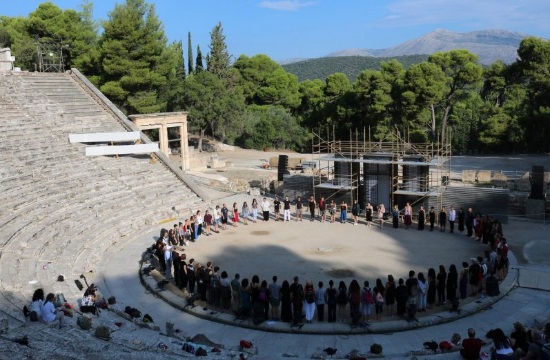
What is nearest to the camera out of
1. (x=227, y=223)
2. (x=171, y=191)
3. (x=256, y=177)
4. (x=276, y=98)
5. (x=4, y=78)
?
(x=227, y=223)

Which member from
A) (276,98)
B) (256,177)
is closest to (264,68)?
(276,98)

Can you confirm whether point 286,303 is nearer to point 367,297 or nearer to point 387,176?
point 367,297

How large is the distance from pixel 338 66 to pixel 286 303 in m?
126

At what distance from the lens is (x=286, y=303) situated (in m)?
12.5

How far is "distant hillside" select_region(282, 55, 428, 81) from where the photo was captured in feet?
416

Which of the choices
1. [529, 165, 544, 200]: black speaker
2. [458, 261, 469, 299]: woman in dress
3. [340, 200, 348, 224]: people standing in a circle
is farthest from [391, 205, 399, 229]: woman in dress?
[458, 261, 469, 299]: woman in dress

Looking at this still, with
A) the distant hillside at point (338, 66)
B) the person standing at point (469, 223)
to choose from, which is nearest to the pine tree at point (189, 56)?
the person standing at point (469, 223)

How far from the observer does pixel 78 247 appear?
57.2 feet

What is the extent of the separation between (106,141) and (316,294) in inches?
763

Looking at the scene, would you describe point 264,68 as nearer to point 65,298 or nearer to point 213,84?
point 213,84

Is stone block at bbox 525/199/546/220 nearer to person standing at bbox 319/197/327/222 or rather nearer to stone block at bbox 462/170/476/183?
stone block at bbox 462/170/476/183

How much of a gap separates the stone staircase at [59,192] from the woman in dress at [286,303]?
16.5 feet

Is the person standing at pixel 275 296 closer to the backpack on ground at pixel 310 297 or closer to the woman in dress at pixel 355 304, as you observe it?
the backpack on ground at pixel 310 297

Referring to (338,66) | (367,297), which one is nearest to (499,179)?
(367,297)
